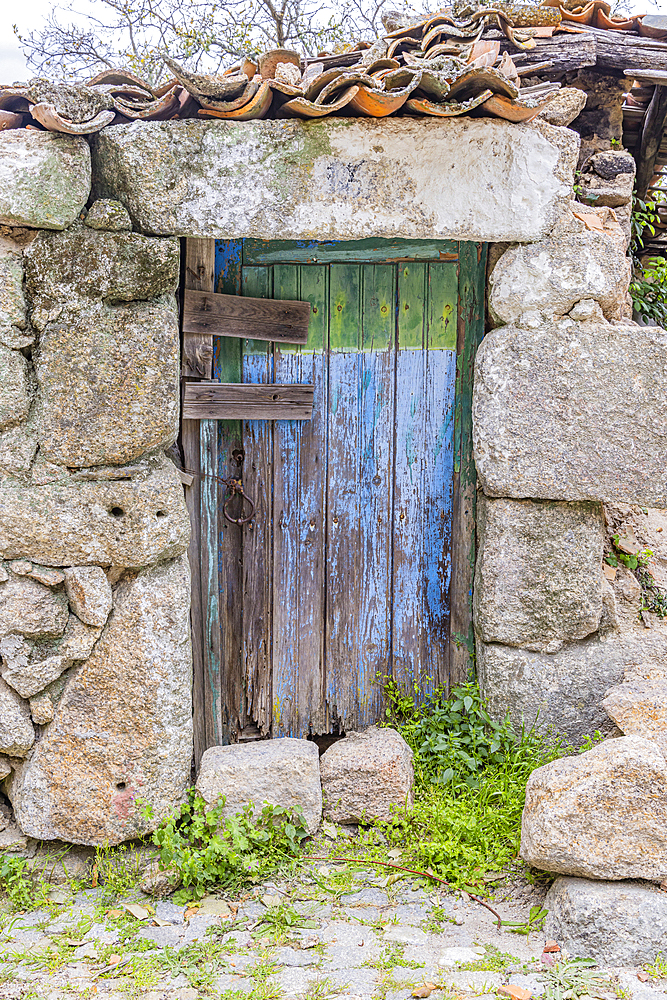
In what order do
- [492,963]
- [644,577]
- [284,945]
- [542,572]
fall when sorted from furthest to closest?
[644,577] < [542,572] < [284,945] < [492,963]

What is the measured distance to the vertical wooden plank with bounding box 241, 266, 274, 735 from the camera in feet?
9.80

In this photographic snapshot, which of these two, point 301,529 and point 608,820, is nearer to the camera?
point 608,820

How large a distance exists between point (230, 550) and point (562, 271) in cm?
173

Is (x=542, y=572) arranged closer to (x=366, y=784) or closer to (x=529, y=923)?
(x=366, y=784)

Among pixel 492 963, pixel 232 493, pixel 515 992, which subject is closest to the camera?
pixel 515 992

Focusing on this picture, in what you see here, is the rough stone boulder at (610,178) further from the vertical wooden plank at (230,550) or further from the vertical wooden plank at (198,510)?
the vertical wooden plank at (198,510)

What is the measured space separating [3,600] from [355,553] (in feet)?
4.55

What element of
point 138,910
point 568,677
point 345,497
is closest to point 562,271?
point 345,497

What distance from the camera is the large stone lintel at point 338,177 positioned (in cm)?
247

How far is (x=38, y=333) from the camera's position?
2467mm

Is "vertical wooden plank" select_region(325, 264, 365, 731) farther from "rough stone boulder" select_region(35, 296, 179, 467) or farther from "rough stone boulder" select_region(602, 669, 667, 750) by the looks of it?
"rough stone boulder" select_region(602, 669, 667, 750)

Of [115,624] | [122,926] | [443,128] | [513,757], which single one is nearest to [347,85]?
[443,128]

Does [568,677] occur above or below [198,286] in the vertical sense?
below

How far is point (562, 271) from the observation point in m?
2.69
